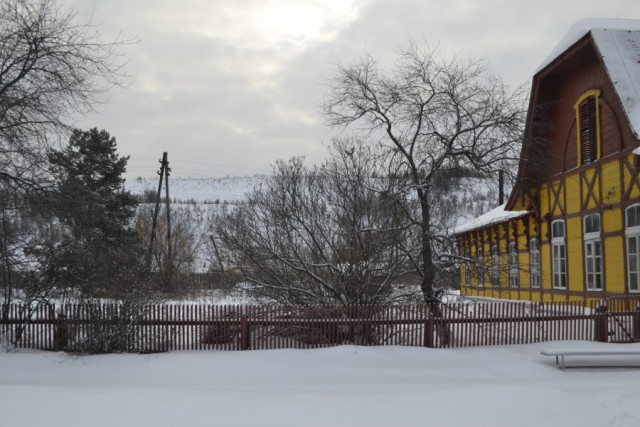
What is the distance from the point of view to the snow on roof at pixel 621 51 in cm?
1559

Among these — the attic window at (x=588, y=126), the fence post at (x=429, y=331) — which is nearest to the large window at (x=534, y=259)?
the attic window at (x=588, y=126)

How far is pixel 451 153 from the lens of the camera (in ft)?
48.0

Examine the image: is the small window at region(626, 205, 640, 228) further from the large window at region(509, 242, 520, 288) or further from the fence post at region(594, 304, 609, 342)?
the large window at region(509, 242, 520, 288)

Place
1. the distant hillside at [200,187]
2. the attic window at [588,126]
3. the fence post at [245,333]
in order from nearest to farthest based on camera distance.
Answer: the fence post at [245,333]
the attic window at [588,126]
the distant hillside at [200,187]

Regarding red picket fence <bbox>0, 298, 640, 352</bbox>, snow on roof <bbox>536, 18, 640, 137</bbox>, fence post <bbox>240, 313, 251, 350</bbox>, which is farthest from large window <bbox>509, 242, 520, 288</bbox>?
fence post <bbox>240, 313, 251, 350</bbox>

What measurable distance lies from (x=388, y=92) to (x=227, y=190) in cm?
14620

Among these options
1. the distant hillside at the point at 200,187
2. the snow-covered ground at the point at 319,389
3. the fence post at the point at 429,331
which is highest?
the distant hillside at the point at 200,187

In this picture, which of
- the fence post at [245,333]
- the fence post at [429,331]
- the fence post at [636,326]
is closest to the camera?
the fence post at [245,333]

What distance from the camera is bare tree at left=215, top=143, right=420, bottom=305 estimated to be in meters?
14.2

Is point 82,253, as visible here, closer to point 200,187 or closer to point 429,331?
point 429,331

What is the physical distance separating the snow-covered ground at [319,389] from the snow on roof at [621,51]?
6781 mm

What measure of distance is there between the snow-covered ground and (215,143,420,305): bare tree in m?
2.44

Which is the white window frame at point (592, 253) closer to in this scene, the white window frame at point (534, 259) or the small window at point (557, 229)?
the small window at point (557, 229)

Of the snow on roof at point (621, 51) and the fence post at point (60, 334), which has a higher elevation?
the snow on roof at point (621, 51)
